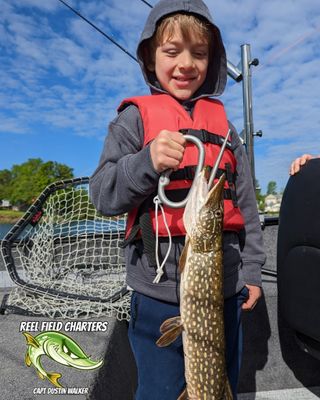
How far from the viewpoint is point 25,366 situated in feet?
5.98

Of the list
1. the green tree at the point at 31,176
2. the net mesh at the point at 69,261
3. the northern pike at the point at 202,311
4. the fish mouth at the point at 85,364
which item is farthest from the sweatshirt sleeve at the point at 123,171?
the green tree at the point at 31,176

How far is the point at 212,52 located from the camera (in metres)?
1.89

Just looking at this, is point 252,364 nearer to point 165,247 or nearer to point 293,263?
point 293,263

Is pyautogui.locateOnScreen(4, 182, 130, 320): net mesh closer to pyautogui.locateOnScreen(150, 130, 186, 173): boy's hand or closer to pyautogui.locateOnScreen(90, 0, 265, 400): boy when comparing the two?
pyautogui.locateOnScreen(90, 0, 265, 400): boy

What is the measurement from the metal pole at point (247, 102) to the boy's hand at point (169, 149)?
252 centimetres

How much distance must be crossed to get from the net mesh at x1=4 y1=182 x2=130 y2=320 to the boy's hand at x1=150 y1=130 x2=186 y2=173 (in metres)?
1.32

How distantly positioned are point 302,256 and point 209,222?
101 centimetres

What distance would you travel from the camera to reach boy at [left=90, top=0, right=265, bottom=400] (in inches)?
58.9

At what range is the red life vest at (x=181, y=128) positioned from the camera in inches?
60.4

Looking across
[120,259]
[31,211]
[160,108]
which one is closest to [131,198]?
[160,108]

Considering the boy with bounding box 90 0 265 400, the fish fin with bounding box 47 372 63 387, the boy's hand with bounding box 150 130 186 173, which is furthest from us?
the fish fin with bounding box 47 372 63 387

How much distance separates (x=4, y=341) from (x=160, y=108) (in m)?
1.51

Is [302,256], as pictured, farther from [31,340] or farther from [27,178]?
[27,178]

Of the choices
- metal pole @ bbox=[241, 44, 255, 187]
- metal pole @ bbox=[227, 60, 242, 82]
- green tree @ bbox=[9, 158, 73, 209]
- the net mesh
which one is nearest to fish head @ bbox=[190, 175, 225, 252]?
the net mesh
